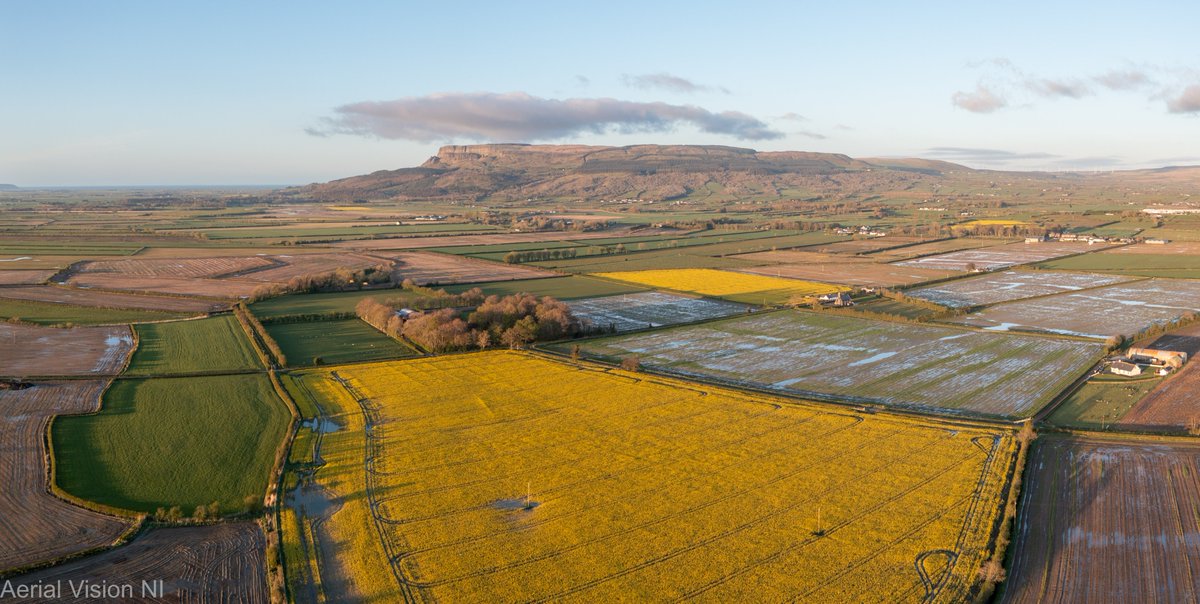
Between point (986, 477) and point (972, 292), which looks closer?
point (986, 477)

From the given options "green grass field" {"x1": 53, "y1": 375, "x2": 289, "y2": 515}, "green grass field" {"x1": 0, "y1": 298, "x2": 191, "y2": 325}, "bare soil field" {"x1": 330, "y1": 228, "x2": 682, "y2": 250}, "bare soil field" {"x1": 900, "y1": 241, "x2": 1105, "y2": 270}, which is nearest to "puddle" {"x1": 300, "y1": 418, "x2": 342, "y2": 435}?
"green grass field" {"x1": 53, "y1": 375, "x2": 289, "y2": 515}

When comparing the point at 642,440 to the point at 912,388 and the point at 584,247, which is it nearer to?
the point at 912,388

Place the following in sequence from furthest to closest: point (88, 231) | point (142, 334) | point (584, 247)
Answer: point (88, 231) < point (584, 247) < point (142, 334)

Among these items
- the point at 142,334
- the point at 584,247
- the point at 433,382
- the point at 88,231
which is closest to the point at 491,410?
the point at 433,382

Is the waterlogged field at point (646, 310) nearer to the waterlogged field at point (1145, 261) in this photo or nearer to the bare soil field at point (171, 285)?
the bare soil field at point (171, 285)

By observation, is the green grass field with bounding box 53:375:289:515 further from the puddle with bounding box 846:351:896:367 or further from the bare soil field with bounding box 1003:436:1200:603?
the puddle with bounding box 846:351:896:367

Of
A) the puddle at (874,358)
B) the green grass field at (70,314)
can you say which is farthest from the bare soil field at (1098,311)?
the green grass field at (70,314)
